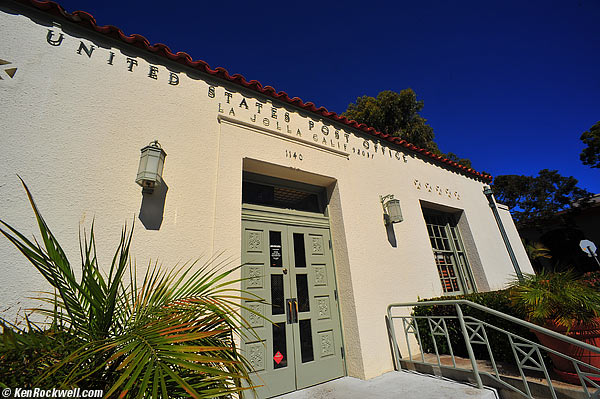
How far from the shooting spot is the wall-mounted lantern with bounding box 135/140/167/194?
103 inches

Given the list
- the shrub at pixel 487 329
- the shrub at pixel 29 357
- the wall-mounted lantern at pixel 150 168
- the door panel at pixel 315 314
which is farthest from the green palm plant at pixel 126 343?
the shrub at pixel 487 329

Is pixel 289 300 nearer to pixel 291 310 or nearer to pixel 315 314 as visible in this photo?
pixel 291 310

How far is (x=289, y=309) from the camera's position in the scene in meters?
3.38

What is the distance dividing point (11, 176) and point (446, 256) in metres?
6.92

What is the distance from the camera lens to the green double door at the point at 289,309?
306 centimetres

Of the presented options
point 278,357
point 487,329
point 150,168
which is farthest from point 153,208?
point 487,329

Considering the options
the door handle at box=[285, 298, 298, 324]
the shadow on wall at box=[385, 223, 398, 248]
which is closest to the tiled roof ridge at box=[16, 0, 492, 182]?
the shadow on wall at box=[385, 223, 398, 248]

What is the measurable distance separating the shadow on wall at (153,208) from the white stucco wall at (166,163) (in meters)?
0.05

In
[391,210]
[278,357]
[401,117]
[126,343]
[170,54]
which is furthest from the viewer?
[401,117]

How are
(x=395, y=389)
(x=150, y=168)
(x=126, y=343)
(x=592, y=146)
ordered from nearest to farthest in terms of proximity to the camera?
(x=126, y=343)
(x=150, y=168)
(x=395, y=389)
(x=592, y=146)

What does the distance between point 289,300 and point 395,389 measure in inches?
62.8

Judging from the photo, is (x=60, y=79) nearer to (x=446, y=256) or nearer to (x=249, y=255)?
(x=249, y=255)

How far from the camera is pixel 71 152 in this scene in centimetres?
254

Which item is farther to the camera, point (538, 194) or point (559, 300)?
point (538, 194)
